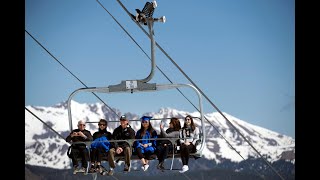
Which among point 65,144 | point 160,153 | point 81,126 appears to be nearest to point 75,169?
point 81,126

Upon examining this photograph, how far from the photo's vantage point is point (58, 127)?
5750 centimetres

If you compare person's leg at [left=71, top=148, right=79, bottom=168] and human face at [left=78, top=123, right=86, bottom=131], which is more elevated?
human face at [left=78, top=123, right=86, bottom=131]

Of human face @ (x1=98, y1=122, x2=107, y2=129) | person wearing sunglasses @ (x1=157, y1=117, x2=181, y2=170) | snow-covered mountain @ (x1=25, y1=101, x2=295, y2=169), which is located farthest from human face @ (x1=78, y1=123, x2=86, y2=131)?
snow-covered mountain @ (x1=25, y1=101, x2=295, y2=169)

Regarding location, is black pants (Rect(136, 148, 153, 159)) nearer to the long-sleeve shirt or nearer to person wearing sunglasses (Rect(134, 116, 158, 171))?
person wearing sunglasses (Rect(134, 116, 158, 171))

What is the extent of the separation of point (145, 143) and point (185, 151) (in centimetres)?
39

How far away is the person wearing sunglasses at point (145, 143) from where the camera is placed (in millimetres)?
7891

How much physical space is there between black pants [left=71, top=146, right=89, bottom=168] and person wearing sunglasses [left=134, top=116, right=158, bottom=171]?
1.45 feet

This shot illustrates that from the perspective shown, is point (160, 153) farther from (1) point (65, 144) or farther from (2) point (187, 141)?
(1) point (65, 144)

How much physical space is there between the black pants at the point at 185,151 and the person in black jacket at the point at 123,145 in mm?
453

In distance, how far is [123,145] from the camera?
7.85m

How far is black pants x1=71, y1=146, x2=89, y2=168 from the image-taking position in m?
7.89
